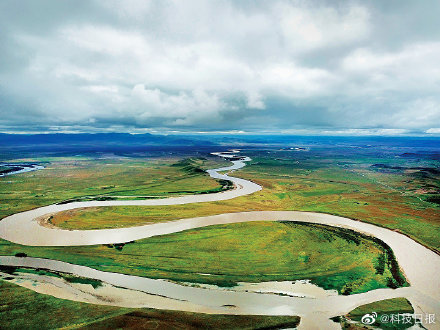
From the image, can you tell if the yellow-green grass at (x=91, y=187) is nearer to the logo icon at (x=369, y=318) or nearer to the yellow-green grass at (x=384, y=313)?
the yellow-green grass at (x=384, y=313)

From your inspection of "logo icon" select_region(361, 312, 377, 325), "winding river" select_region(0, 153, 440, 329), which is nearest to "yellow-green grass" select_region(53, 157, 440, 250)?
"winding river" select_region(0, 153, 440, 329)

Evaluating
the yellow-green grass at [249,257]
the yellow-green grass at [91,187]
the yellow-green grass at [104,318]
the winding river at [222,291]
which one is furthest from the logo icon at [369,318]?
the yellow-green grass at [91,187]

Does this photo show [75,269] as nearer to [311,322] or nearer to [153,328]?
[153,328]

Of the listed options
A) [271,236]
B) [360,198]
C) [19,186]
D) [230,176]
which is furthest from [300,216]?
[19,186]

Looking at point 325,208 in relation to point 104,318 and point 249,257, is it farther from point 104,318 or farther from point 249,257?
point 104,318

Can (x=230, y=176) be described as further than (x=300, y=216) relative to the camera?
Yes

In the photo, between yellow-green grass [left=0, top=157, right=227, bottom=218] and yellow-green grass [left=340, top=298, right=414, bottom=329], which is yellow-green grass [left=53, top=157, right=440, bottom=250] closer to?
yellow-green grass [left=0, top=157, right=227, bottom=218]
